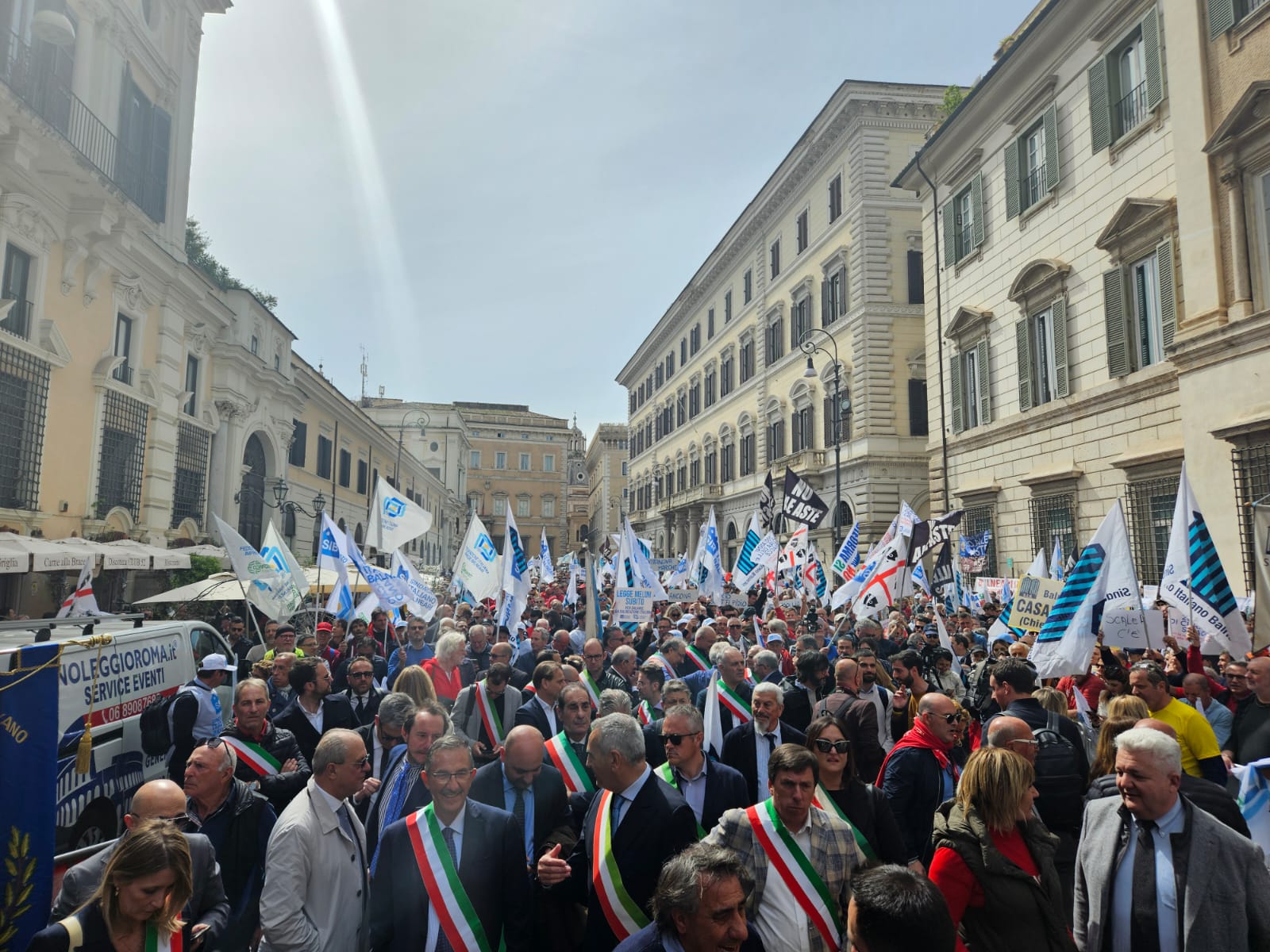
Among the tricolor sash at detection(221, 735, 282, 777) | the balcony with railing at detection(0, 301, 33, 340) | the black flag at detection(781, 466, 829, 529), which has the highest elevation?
the balcony with railing at detection(0, 301, 33, 340)

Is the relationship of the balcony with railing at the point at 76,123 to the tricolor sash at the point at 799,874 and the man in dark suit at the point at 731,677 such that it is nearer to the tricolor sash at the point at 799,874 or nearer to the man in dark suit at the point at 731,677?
the man in dark suit at the point at 731,677

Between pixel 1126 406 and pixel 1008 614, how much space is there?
8.82 meters

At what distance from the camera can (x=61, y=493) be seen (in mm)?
15328

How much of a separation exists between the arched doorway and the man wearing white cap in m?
20.8

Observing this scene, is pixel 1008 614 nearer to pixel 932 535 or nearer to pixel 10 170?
pixel 932 535

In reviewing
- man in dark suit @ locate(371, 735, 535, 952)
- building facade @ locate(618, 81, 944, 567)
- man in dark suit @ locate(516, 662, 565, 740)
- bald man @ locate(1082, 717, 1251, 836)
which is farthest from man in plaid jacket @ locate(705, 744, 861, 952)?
building facade @ locate(618, 81, 944, 567)

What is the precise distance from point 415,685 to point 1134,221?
630 inches

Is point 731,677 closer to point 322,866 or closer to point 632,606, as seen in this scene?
point 322,866

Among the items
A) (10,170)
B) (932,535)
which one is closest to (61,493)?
(10,170)

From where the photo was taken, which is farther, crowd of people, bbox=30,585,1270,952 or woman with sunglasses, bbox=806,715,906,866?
woman with sunglasses, bbox=806,715,906,866

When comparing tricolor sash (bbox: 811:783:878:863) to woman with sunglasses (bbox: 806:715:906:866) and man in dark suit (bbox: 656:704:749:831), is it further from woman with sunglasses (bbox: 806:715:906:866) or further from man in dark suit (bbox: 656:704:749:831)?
man in dark suit (bbox: 656:704:749:831)

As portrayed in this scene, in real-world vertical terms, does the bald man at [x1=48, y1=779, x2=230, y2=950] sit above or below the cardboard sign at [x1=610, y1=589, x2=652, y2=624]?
below

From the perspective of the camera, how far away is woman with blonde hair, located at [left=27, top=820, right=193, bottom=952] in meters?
2.83

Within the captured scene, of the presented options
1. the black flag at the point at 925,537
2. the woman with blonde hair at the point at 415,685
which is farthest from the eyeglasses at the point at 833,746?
the black flag at the point at 925,537
